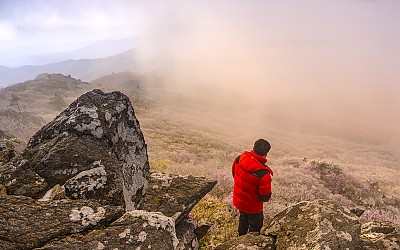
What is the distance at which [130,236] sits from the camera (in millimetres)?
4906

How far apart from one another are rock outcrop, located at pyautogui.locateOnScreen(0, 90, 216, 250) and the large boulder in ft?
0.06

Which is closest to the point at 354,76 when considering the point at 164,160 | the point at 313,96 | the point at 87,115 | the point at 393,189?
the point at 313,96

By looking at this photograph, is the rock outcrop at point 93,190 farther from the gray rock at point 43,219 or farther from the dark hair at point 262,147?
the dark hair at point 262,147

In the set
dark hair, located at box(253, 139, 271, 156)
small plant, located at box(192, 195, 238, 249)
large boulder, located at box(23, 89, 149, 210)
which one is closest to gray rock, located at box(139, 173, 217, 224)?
large boulder, located at box(23, 89, 149, 210)

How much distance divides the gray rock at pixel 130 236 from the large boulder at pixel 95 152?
46.6 inches

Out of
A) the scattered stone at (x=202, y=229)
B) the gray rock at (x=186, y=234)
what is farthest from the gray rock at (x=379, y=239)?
the scattered stone at (x=202, y=229)

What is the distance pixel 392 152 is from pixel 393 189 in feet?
120

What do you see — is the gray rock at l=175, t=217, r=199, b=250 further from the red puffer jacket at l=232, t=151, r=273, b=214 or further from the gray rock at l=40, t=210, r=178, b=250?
the gray rock at l=40, t=210, r=178, b=250

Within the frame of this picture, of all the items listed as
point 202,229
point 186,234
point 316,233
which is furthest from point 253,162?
point 202,229

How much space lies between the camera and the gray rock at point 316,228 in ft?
20.7

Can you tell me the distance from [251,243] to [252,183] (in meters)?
1.98

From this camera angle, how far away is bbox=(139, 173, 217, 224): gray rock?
8117 mm

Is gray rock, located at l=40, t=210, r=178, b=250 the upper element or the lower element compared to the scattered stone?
upper

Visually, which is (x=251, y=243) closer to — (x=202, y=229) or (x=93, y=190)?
(x=202, y=229)
